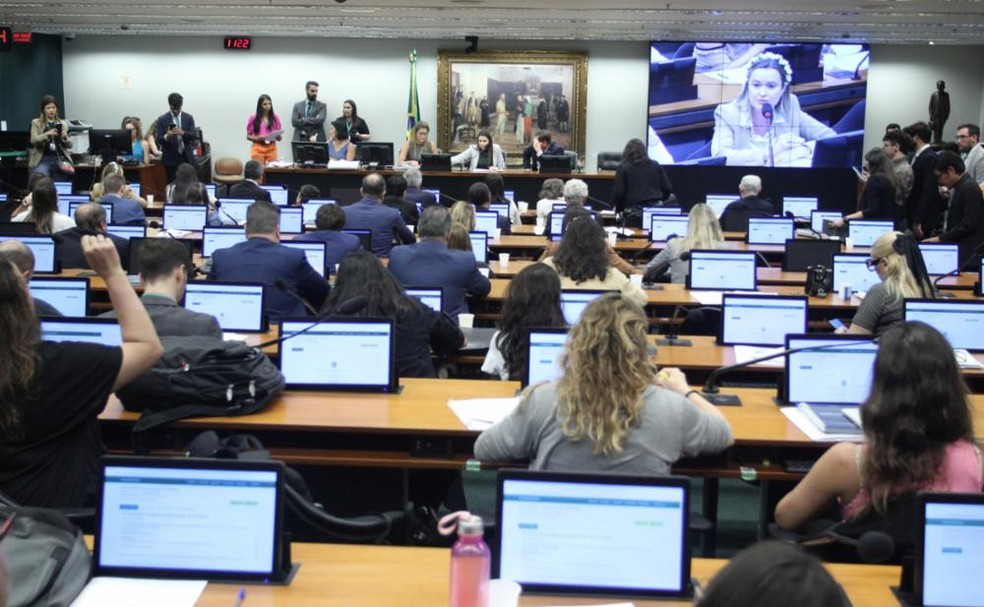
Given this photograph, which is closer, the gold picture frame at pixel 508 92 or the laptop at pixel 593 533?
the laptop at pixel 593 533

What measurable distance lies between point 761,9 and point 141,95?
1111cm

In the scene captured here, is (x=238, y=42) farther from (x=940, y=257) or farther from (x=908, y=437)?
(x=908, y=437)

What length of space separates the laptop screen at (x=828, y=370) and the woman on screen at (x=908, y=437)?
4.06 ft

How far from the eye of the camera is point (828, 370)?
4.21 metres

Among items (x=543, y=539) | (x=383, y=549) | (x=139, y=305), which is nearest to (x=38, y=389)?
(x=139, y=305)

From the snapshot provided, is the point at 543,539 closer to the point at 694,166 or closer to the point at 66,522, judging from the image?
the point at 66,522

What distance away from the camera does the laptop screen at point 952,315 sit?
5.22 meters

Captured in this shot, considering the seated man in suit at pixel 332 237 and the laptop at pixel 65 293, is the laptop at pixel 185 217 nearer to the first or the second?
the seated man in suit at pixel 332 237

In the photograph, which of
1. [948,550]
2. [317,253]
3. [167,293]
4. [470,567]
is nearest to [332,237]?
[317,253]

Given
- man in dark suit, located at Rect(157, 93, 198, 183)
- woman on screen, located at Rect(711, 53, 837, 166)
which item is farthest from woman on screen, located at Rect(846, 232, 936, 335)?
woman on screen, located at Rect(711, 53, 837, 166)

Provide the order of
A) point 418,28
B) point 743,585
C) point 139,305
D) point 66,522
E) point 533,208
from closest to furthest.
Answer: point 743,585 < point 66,522 < point 139,305 < point 533,208 < point 418,28

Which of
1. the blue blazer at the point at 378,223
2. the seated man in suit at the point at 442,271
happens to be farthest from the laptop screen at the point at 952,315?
the blue blazer at the point at 378,223

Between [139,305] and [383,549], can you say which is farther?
[139,305]

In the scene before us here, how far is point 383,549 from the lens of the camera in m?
2.80
